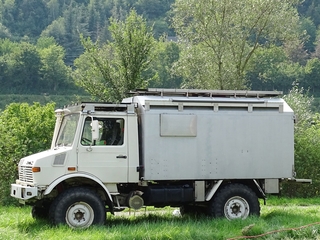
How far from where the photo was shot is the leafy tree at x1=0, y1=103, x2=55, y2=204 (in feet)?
63.8

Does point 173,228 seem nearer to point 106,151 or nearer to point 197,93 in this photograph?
point 106,151

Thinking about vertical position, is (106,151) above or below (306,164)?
above

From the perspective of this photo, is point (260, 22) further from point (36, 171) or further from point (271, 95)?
point (36, 171)

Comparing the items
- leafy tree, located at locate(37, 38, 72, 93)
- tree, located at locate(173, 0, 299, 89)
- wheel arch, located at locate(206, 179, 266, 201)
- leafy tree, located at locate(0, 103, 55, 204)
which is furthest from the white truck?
leafy tree, located at locate(37, 38, 72, 93)

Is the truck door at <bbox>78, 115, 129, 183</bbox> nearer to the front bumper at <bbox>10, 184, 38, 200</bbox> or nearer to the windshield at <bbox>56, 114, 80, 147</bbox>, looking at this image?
the windshield at <bbox>56, 114, 80, 147</bbox>

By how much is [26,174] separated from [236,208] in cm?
483

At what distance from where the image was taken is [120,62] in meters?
24.2

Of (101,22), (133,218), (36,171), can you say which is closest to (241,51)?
(133,218)

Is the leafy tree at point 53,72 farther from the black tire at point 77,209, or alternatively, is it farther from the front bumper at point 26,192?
the black tire at point 77,209

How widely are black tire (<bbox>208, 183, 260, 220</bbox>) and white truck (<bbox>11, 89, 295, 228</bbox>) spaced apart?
2 centimetres

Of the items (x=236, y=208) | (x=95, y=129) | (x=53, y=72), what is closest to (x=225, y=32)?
(x=236, y=208)

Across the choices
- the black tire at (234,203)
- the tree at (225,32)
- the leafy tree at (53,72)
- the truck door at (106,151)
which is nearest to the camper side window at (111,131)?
the truck door at (106,151)

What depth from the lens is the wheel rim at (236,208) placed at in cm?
1403

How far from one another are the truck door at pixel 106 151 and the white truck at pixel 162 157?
0.02 m
